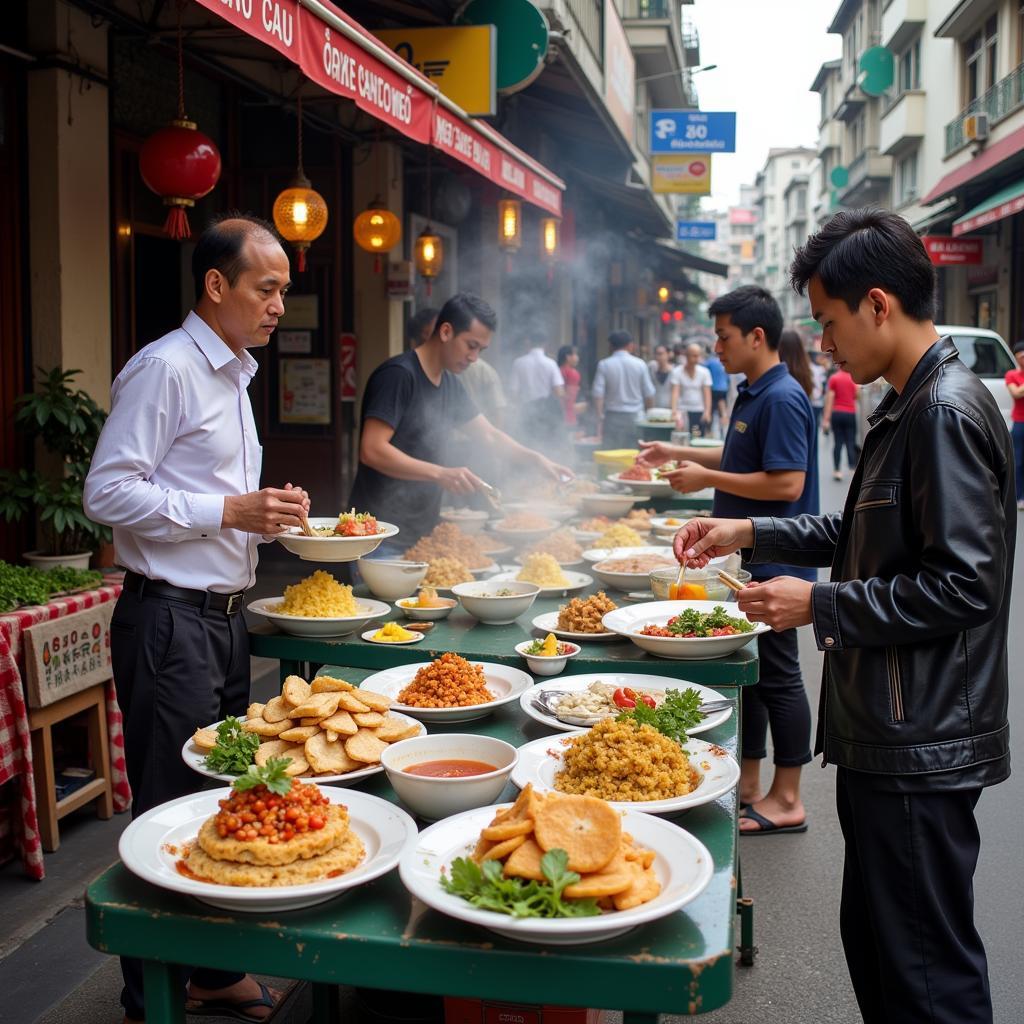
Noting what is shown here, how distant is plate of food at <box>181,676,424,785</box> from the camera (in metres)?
2.38

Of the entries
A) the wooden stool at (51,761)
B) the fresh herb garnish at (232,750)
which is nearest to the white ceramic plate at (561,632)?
the fresh herb garnish at (232,750)

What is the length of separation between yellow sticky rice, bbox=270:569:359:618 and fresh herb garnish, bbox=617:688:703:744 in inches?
49.1

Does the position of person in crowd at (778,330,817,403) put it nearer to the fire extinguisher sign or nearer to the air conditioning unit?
the fire extinguisher sign

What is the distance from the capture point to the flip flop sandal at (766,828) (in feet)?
16.1

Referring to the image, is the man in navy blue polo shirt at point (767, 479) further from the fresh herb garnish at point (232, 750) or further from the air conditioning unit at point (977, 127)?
the air conditioning unit at point (977, 127)

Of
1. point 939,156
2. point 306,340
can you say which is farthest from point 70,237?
point 939,156

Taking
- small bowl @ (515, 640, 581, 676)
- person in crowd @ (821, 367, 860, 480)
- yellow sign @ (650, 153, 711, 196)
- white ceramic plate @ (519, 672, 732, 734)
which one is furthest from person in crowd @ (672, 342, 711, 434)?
→ white ceramic plate @ (519, 672, 732, 734)

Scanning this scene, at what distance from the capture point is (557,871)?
1777 mm

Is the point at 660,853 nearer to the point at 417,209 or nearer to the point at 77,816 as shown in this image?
the point at 77,816

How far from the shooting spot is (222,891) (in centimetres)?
182

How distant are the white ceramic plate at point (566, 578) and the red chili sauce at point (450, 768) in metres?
1.63

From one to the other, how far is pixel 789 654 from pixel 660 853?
9.95 ft

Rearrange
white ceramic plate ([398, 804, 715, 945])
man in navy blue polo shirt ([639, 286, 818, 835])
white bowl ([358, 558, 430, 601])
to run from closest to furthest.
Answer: white ceramic plate ([398, 804, 715, 945]) → white bowl ([358, 558, 430, 601]) → man in navy blue polo shirt ([639, 286, 818, 835])

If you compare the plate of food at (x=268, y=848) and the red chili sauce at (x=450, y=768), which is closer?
the plate of food at (x=268, y=848)
